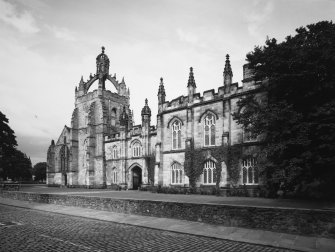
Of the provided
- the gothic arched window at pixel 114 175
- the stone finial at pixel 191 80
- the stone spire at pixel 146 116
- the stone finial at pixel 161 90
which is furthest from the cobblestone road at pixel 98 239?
the gothic arched window at pixel 114 175

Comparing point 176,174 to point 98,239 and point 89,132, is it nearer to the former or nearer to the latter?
point 98,239

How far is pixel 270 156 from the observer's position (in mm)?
19094

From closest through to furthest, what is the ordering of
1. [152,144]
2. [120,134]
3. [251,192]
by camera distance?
[251,192] < [152,144] < [120,134]

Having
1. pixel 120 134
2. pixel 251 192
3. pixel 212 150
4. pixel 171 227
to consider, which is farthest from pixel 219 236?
pixel 120 134

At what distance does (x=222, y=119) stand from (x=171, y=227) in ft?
57.6

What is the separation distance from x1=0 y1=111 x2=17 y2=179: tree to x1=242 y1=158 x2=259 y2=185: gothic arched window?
40.5 m

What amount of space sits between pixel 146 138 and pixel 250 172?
691 inches

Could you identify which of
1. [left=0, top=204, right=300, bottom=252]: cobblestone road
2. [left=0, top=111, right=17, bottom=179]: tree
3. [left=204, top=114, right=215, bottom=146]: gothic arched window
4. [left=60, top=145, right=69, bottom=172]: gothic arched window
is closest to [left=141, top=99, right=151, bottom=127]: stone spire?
[left=204, top=114, right=215, bottom=146]: gothic arched window

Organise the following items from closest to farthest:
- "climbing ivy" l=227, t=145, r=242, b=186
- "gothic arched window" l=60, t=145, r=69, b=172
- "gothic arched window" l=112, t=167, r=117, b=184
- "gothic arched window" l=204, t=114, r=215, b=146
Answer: "climbing ivy" l=227, t=145, r=242, b=186 < "gothic arched window" l=204, t=114, r=215, b=146 < "gothic arched window" l=112, t=167, r=117, b=184 < "gothic arched window" l=60, t=145, r=69, b=172

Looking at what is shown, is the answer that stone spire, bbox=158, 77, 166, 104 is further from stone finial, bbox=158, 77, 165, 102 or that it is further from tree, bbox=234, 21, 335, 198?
tree, bbox=234, 21, 335, 198

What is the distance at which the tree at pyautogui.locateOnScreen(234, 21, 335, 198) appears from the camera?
1709 centimetres

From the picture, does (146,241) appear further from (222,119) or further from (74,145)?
(74,145)

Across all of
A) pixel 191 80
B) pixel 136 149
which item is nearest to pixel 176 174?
pixel 191 80

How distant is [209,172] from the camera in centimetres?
2964
